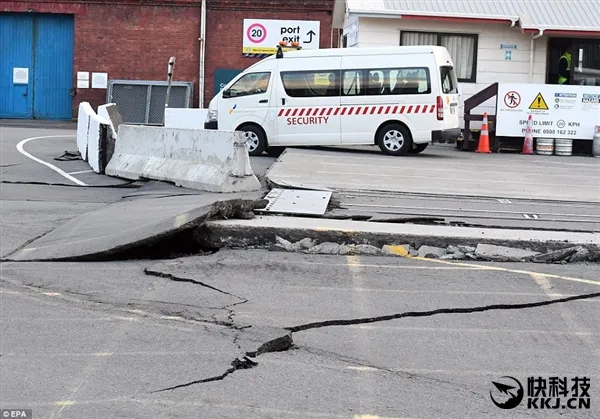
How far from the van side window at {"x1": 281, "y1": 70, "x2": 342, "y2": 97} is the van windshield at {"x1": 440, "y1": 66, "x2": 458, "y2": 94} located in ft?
7.53

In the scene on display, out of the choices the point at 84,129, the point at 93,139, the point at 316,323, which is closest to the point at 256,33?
the point at 84,129

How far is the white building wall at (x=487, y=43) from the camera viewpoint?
83.3 ft

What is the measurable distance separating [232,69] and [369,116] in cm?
1336

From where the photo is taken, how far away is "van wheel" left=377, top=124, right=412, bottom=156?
66.5 feet

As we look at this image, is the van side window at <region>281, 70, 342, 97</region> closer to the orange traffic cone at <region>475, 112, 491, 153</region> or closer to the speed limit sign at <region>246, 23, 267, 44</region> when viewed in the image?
the orange traffic cone at <region>475, 112, 491, 153</region>

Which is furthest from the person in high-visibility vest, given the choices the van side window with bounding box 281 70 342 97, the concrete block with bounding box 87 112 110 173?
the concrete block with bounding box 87 112 110 173

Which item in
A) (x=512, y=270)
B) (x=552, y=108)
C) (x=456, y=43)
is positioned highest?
(x=456, y=43)

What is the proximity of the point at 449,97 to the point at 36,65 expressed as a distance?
18.5m

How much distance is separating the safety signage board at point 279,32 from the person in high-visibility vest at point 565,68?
9534 millimetres

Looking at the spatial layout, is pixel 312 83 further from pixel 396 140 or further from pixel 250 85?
→ pixel 396 140

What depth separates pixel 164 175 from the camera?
14031 mm

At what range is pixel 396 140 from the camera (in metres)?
20.3

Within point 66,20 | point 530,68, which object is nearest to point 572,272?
point 530,68
